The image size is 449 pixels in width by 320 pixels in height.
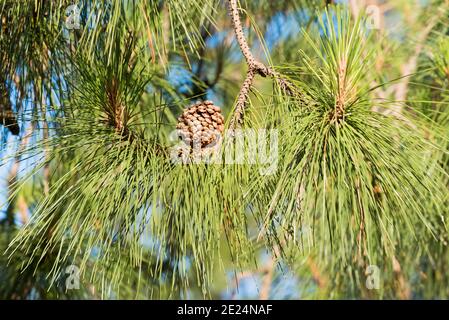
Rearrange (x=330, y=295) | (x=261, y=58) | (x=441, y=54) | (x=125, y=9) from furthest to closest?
(x=330, y=295) → (x=261, y=58) → (x=441, y=54) → (x=125, y=9)

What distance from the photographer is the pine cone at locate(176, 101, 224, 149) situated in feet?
2.11

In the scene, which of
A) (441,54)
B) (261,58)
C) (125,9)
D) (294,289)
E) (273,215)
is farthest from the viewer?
(294,289)

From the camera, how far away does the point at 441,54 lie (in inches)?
46.1

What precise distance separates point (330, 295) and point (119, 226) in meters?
0.86

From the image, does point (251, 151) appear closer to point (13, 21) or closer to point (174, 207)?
point (174, 207)

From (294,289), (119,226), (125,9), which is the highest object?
(125,9)

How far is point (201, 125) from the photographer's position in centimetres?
65

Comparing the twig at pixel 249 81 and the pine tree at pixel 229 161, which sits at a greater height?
the twig at pixel 249 81

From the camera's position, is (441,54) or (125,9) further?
(441,54)

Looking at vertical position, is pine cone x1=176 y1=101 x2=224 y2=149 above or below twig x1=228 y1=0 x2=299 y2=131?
below

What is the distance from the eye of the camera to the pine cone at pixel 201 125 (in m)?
0.64

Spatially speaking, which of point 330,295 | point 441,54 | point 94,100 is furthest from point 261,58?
point 94,100

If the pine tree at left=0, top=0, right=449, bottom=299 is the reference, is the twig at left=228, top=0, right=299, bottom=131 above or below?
above

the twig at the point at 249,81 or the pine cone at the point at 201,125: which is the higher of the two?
the twig at the point at 249,81
